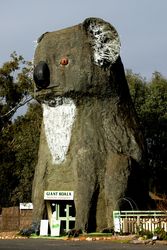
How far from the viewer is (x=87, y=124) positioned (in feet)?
86.9

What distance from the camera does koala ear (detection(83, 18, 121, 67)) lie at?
26.6m

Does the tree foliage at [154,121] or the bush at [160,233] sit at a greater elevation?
the tree foliage at [154,121]

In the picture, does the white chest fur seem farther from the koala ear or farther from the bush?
the bush

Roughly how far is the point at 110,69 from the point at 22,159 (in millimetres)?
17370

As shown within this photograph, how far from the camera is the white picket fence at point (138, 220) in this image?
23.0 meters

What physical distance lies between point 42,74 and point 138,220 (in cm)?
756

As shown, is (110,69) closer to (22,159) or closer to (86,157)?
(86,157)

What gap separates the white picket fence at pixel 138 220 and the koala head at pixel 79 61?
560 cm

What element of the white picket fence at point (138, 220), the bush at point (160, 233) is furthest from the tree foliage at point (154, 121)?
the bush at point (160, 233)

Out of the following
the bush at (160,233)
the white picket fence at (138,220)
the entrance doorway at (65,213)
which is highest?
the entrance doorway at (65,213)

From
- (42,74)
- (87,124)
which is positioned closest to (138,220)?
(87,124)

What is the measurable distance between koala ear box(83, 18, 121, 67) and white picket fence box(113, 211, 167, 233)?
659 cm

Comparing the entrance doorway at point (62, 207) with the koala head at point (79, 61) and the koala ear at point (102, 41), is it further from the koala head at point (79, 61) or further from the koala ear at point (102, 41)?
the koala ear at point (102, 41)

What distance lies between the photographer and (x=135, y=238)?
72.4ft
